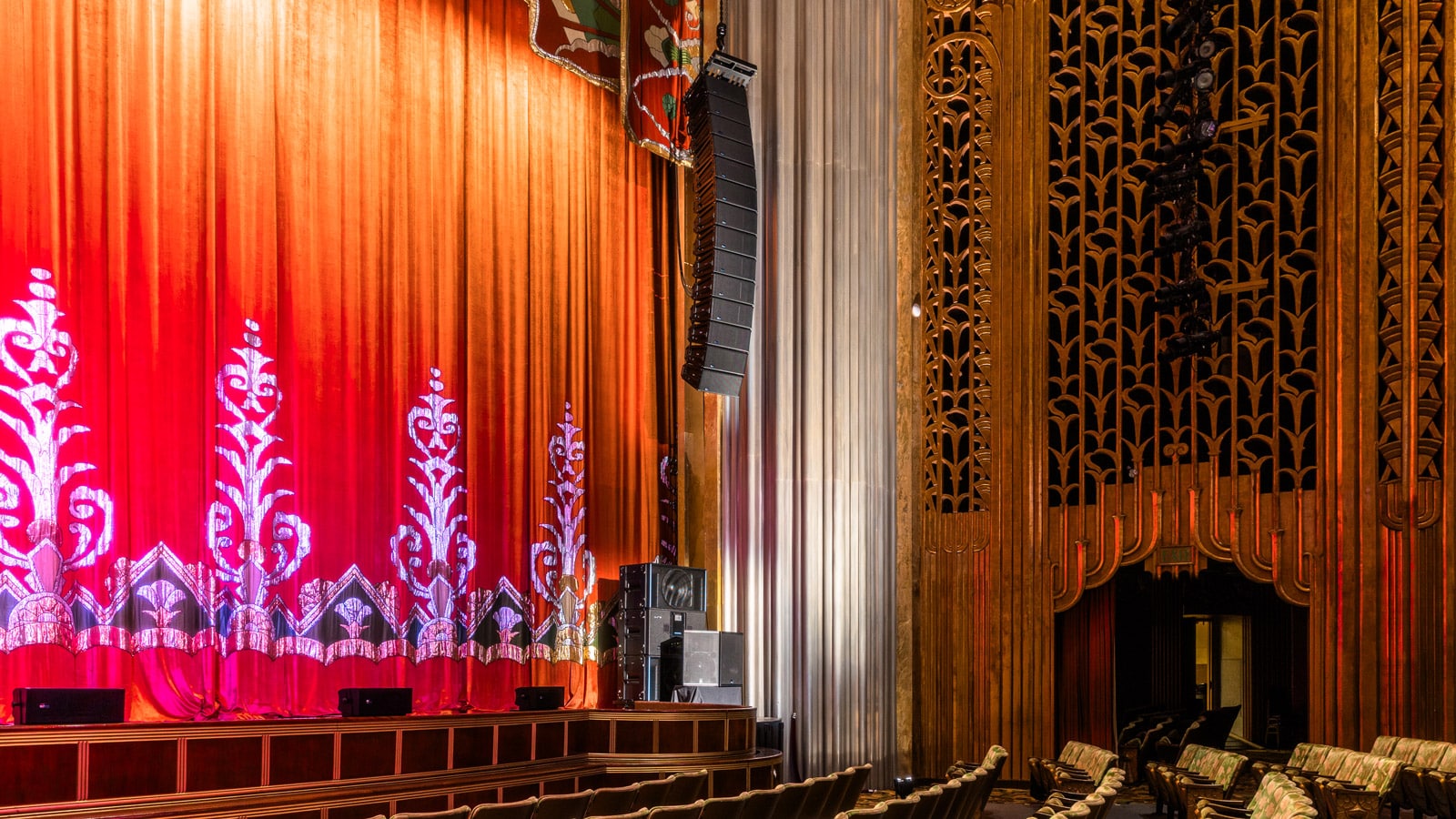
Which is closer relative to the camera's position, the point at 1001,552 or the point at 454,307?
the point at 454,307

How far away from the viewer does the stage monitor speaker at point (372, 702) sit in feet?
24.8

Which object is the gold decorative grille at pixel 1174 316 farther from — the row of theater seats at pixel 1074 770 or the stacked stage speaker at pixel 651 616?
the stacked stage speaker at pixel 651 616

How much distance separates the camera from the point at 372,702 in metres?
7.61

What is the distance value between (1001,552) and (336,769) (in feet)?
20.5

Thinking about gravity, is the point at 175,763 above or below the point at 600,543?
below

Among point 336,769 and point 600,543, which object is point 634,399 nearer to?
point 600,543

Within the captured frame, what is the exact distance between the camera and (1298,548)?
33.1ft

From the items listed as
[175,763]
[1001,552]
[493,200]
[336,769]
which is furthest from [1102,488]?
[175,763]

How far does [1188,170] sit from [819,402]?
3.54m

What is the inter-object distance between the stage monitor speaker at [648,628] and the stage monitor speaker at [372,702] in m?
2.13

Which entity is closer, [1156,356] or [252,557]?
[252,557]

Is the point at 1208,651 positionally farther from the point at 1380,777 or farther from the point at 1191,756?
the point at 1380,777

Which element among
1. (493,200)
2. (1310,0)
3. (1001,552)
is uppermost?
(1310,0)

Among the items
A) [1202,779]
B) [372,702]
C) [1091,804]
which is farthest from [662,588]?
[1091,804]
